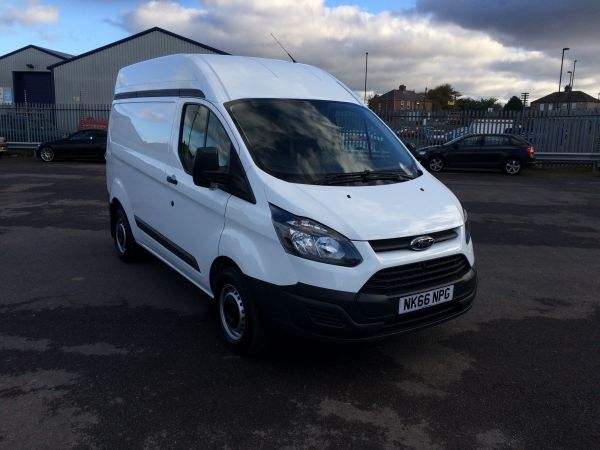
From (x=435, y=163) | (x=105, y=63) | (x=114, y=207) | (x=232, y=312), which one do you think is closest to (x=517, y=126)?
(x=435, y=163)

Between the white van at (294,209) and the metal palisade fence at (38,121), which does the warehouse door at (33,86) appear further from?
the white van at (294,209)

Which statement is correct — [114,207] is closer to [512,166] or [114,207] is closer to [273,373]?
[273,373]

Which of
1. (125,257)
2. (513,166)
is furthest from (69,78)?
(125,257)

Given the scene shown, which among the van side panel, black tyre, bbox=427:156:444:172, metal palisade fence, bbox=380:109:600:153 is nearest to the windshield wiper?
the van side panel

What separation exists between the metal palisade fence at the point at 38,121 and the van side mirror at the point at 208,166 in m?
23.1

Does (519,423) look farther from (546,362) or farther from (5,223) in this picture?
(5,223)

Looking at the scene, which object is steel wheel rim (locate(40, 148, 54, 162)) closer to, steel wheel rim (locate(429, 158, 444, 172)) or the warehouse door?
steel wheel rim (locate(429, 158, 444, 172))

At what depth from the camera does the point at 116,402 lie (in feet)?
10.9

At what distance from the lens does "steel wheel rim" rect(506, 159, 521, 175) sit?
19156 mm

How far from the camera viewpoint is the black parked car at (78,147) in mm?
20656

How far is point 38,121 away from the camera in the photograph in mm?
25500

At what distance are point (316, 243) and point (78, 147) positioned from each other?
64.8ft

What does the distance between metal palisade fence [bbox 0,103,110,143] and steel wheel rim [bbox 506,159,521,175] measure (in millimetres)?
18213

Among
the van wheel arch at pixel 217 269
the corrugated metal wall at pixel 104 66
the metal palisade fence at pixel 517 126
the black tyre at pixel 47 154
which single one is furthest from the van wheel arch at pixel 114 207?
the corrugated metal wall at pixel 104 66
